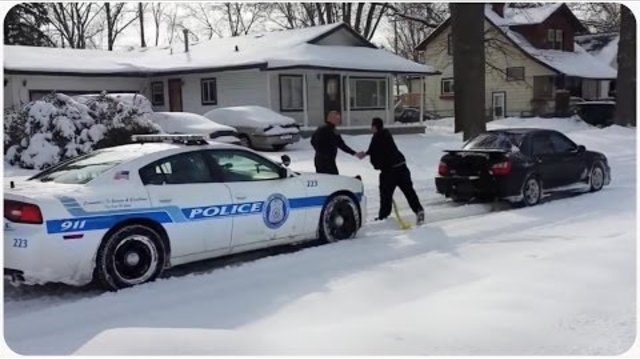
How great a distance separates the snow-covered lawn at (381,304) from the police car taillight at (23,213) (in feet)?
2.44

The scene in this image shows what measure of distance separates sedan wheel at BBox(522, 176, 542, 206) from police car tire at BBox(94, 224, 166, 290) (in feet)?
22.1

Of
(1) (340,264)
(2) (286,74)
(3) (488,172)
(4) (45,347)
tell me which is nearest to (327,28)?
(2) (286,74)

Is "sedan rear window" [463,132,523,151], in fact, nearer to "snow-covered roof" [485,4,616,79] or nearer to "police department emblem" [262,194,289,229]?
"police department emblem" [262,194,289,229]

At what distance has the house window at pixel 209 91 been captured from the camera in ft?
96.3

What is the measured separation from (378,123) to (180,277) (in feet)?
14.3

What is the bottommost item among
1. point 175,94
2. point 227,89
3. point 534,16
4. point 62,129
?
point 62,129

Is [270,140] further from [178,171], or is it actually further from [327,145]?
[178,171]

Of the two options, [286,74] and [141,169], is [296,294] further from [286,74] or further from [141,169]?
[286,74]

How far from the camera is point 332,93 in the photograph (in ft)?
99.0

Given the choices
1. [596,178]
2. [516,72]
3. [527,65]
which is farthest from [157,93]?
[527,65]

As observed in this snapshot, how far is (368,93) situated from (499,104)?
697 inches

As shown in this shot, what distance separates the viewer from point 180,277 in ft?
23.5

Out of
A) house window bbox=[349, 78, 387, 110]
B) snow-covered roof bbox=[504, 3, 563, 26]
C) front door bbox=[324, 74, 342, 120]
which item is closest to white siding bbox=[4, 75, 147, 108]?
front door bbox=[324, 74, 342, 120]

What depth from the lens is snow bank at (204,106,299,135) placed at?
72.6ft
